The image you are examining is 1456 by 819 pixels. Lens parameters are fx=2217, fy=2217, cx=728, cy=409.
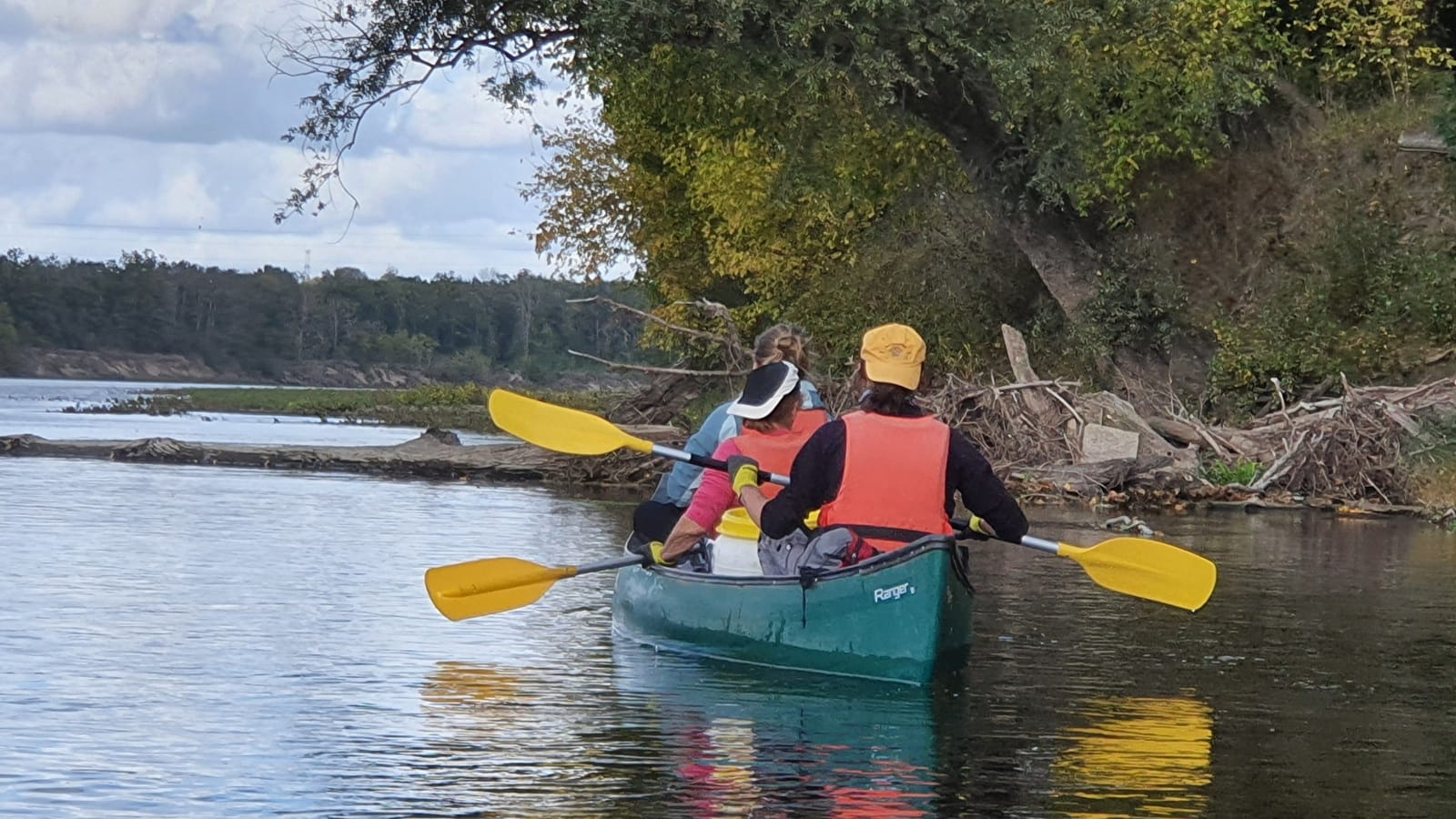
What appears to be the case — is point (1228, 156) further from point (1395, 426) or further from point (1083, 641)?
point (1083, 641)

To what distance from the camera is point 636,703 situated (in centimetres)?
964

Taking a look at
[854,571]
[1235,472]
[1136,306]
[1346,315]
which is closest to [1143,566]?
[854,571]

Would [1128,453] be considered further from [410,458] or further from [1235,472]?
[410,458]

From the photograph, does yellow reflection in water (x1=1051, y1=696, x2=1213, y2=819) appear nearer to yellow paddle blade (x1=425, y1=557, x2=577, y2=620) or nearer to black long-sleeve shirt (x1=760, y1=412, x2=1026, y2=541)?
black long-sleeve shirt (x1=760, y1=412, x2=1026, y2=541)

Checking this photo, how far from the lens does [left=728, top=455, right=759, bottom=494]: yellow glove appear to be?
1052 centimetres

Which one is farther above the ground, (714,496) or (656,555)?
(714,496)

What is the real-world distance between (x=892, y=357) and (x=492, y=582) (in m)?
3.04

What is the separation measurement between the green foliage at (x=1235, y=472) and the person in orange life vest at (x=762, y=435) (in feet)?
47.8

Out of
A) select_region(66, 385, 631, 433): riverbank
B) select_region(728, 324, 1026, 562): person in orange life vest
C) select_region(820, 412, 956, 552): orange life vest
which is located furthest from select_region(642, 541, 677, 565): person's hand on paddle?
select_region(66, 385, 631, 433): riverbank

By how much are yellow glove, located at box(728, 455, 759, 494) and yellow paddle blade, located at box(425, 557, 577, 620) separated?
4.49 ft

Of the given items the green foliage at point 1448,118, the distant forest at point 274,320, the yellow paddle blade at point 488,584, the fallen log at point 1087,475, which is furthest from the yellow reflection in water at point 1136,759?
the distant forest at point 274,320

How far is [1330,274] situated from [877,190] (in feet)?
22.8

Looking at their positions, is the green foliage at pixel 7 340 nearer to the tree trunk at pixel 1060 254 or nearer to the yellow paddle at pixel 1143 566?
the tree trunk at pixel 1060 254

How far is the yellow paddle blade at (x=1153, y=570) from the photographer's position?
11.0 metres
